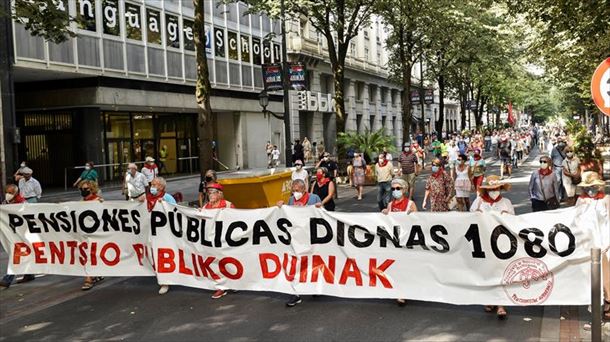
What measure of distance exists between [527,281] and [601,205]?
1130mm

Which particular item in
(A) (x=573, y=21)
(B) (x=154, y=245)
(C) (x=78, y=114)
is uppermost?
(A) (x=573, y=21)

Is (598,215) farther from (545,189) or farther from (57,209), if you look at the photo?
(57,209)

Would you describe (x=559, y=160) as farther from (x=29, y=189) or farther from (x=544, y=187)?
(x=29, y=189)

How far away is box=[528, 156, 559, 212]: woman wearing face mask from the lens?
10055 millimetres

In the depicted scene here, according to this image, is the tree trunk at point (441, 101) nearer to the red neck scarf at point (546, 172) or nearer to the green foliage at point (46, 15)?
the red neck scarf at point (546, 172)

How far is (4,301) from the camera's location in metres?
8.56

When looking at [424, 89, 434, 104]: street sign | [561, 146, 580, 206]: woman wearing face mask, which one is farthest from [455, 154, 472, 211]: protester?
[424, 89, 434, 104]: street sign

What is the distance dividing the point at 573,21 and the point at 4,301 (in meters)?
15.1

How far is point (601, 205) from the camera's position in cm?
662

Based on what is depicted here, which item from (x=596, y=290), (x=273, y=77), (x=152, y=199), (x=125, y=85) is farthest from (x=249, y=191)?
(x=125, y=85)

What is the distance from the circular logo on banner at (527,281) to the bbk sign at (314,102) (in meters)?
33.8

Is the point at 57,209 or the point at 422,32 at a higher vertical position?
the point at 422,32

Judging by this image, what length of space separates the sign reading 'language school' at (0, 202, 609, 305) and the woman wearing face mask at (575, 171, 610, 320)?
8cm

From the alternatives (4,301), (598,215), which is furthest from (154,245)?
(598,215)
